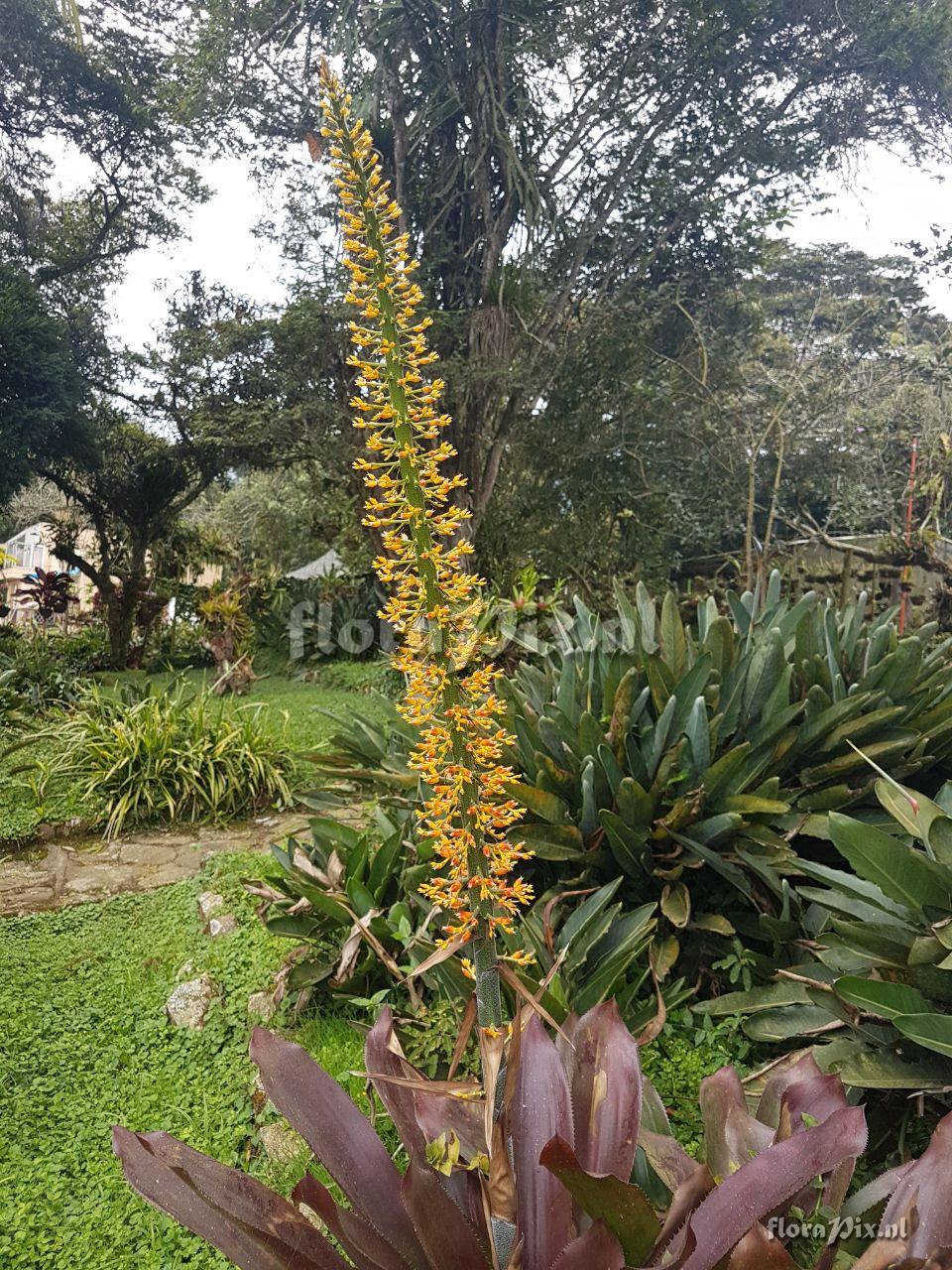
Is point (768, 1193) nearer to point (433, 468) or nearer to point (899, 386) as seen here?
point (433, 468)

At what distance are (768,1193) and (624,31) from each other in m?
13.0

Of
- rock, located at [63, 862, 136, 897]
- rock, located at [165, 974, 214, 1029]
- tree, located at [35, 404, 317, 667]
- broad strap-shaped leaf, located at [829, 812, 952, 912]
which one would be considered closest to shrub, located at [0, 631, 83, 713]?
tree, located at [35, 404, 317, 667]

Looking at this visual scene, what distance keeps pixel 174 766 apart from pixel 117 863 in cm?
94

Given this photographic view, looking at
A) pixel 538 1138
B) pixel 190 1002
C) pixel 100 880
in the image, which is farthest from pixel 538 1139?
pixel 100 880

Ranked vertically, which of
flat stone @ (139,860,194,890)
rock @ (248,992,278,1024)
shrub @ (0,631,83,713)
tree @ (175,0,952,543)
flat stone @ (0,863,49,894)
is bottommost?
flat stone @ (139,860,194,890)

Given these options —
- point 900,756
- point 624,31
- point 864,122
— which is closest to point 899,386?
point 864,122

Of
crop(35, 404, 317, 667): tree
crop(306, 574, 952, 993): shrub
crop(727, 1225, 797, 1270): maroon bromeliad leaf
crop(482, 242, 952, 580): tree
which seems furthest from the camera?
crop(35, 404, 317, 667): tree

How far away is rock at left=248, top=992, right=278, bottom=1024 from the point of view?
270 centimetres

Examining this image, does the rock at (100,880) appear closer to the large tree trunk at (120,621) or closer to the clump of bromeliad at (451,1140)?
the clump of bromeliad at (451,1140)

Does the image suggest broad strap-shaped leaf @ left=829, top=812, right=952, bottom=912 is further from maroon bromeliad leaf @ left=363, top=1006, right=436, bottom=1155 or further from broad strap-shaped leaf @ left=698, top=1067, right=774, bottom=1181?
maroon bromeliad leaf @ left=363, top=1006, right=436, bottom=1155

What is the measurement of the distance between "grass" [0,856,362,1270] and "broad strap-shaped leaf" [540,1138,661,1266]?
4.04 feet

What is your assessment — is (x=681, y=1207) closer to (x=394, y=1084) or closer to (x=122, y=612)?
(x=394, y=1084)

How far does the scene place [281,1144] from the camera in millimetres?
2100

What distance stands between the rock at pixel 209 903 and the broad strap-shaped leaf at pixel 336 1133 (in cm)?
257
